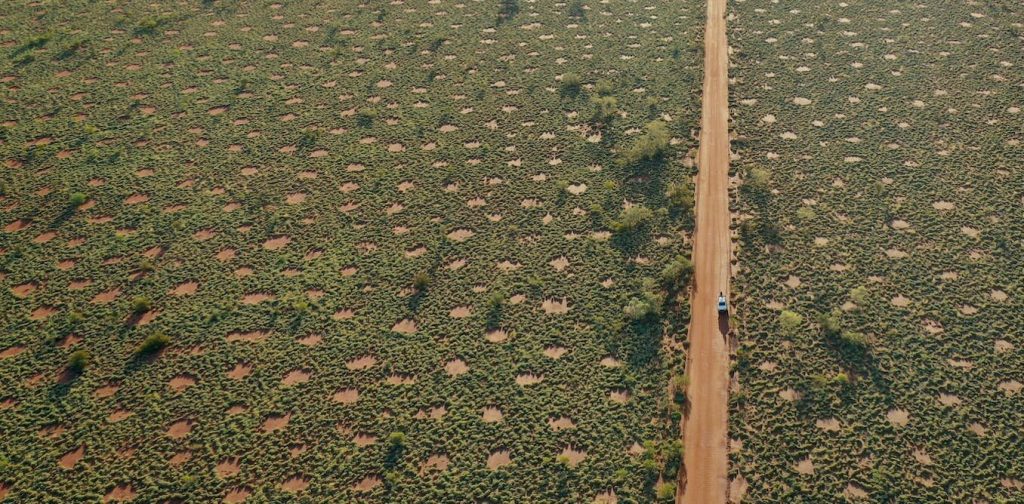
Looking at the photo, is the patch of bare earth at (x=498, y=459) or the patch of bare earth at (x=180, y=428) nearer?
the patch of bare earth at (x=498, y=459)

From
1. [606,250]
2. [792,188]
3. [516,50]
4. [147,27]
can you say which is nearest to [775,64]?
[792,188]

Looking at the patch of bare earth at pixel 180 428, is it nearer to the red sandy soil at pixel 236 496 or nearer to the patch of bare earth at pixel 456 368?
the red sandy soil at pixel 236 496

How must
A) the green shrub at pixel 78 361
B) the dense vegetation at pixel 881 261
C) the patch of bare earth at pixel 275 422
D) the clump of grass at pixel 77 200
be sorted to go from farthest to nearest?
the clump of grass at pixel 77 200 → the green shrub at pixel 78 361 → the patch of bare earth at pixel 275 422 → the dense vegetation at pixel 881 261

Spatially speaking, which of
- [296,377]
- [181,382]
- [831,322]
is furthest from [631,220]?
[181,382]

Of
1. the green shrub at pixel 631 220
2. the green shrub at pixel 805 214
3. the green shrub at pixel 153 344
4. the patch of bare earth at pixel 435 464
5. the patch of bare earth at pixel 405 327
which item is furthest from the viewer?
the green shrub at pixel 805 214

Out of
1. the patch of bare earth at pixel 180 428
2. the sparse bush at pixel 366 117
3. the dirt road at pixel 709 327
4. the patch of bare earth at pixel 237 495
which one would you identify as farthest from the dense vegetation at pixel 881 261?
the sparse bush at pixel 366 117

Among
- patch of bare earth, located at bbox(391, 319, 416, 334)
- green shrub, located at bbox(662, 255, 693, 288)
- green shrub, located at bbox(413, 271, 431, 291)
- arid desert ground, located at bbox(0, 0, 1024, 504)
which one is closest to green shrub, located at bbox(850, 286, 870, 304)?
arid desert ground, located at bbox(0, 0, 1024, 504)

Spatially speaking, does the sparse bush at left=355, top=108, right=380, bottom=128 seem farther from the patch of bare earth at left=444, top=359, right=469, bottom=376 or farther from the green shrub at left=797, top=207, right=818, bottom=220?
the green shrub at left=797, top=207, right=818, bottom=220
